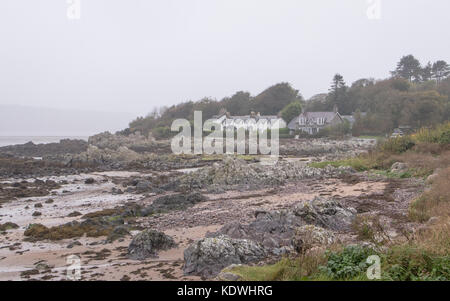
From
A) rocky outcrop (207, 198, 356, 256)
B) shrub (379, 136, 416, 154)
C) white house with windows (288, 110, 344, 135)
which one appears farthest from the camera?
white house with windows (288, 110, 344, 135)

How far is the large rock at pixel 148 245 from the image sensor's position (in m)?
10.6

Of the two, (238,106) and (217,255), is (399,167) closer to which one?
(217,255)

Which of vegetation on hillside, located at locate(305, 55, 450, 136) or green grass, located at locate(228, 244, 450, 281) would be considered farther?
vegetation on hillside, located at locate(305, 55, 450, 136)

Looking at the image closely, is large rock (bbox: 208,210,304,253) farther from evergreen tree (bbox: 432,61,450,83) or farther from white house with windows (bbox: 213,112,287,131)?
evergreen tree (bbox: 432,61,450,83)

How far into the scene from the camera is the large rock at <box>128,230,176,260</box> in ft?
34.8

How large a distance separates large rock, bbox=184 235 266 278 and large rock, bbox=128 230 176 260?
167cm

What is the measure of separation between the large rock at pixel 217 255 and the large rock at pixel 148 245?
65.8 inches

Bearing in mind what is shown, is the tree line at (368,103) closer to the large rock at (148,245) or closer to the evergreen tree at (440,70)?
the evergreen tree at (440,70)

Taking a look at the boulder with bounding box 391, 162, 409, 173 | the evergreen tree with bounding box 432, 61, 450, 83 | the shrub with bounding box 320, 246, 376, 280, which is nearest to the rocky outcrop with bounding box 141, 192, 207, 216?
the shrub with bounding box 320, 246, 376, 280

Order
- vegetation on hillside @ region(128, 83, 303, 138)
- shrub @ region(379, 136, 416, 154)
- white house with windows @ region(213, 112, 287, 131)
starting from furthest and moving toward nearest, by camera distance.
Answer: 1. vegetation on hillside @ region(128, 83, 303, 138)
2. white house with windows @ region(213, 112, 287, 131)
3. shrub @ region(379, 136, 416, 154)

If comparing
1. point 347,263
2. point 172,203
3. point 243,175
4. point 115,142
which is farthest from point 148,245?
point 115,142
